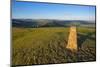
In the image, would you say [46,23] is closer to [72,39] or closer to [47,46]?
[47,46]

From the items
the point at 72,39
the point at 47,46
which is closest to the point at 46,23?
the point at 47,46

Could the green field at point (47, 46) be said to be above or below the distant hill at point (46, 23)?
below

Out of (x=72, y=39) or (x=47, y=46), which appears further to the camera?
(x=72, y=39)

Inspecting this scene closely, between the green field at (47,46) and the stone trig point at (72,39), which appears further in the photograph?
the stone trig point at (72,39)

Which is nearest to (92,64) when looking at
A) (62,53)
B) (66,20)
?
(62,53)
